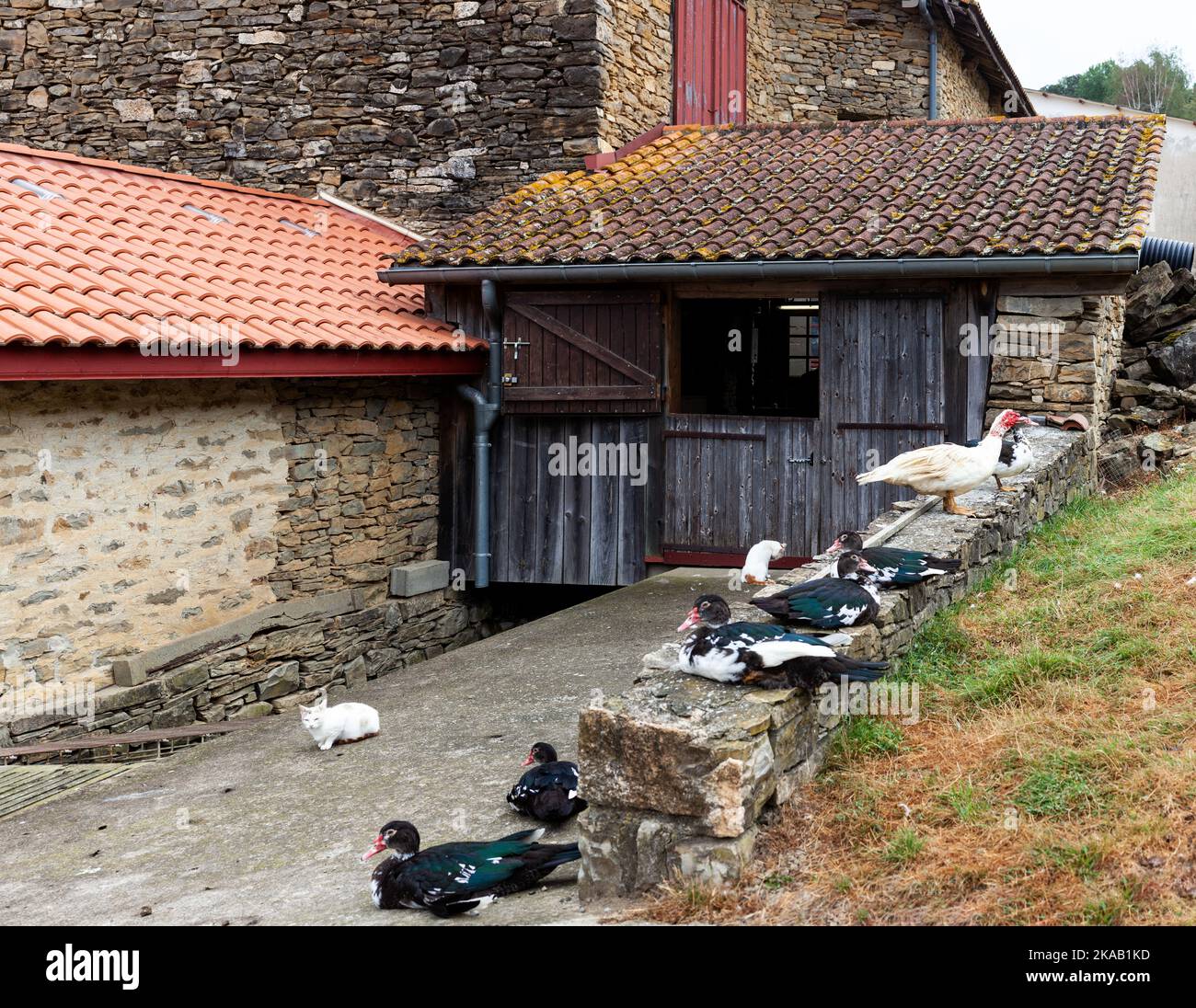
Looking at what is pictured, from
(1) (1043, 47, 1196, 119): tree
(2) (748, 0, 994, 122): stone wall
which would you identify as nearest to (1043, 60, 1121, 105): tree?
(1) (1043, 47, 1196, 119): tree

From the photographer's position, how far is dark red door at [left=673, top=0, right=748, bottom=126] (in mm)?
12797

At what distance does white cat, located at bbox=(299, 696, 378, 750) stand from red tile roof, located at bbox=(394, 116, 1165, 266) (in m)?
4.28

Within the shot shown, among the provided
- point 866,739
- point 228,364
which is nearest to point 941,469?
point 866,739

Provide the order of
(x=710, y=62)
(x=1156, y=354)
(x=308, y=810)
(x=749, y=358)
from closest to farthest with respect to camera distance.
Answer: (x=308, y=810) → (x=1156, y=354) → (x=710, y=62) → (x=749, y=358)

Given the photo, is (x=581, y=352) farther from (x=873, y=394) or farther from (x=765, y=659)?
(x=765, y=659)

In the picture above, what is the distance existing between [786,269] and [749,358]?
5.39 meters

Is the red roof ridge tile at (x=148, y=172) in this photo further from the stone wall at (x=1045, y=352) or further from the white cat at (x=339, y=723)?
the stone wall at (x=1045, y=352)

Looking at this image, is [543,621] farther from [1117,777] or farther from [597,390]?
[1117,777]

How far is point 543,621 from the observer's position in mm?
8922

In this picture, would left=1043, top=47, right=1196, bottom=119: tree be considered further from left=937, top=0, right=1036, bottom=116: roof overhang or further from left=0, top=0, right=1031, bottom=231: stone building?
left=0, top=0, right=1031, bottom=231: stone building

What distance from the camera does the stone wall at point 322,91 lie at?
11.3 m

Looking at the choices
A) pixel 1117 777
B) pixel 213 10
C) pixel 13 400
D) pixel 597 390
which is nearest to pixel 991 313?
pixel 597 390

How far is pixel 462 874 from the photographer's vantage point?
4.00 metres

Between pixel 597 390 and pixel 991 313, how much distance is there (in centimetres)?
299
